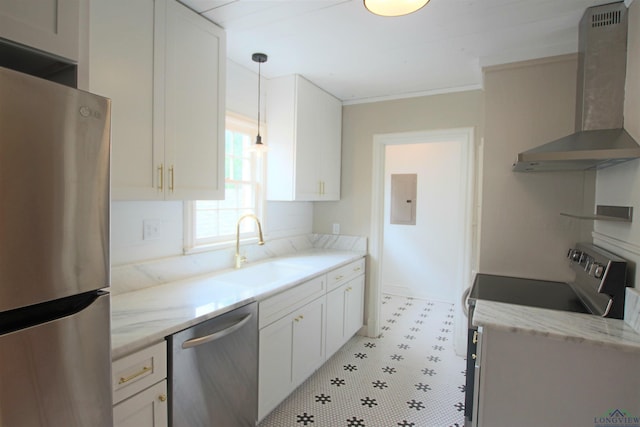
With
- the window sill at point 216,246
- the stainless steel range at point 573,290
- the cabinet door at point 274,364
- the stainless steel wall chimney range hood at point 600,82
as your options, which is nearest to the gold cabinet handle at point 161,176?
the window sill at point 216,246

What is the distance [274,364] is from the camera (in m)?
2.07

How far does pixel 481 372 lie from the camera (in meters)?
1.45

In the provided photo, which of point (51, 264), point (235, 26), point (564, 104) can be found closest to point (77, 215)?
point (51, 264)

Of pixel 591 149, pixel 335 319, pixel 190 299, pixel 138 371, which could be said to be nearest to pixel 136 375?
pixel 138 371

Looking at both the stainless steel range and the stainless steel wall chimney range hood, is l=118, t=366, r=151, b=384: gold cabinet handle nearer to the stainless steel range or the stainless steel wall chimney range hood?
the stainless steel range

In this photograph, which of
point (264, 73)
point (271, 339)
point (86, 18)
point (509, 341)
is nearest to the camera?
point (86, 18)

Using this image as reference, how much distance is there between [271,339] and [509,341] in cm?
128

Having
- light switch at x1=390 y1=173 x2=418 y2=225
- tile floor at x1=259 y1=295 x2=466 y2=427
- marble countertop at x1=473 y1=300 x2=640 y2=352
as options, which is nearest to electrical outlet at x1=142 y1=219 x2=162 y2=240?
tile floor at x1=259 y1=295 x2=466 y2=427

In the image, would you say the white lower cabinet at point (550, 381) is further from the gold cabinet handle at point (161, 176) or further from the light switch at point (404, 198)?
the light switch at point (404, 198)

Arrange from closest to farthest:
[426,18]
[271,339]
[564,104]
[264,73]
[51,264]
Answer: [51,264] < [426,18] < [271,339] < [564,104] < [264,73]

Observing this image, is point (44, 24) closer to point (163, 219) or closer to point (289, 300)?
point (163, 219)

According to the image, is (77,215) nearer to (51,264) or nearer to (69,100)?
(51,264)

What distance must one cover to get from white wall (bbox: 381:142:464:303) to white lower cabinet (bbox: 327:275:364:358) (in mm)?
1470

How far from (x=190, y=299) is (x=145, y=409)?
0.54 meters
